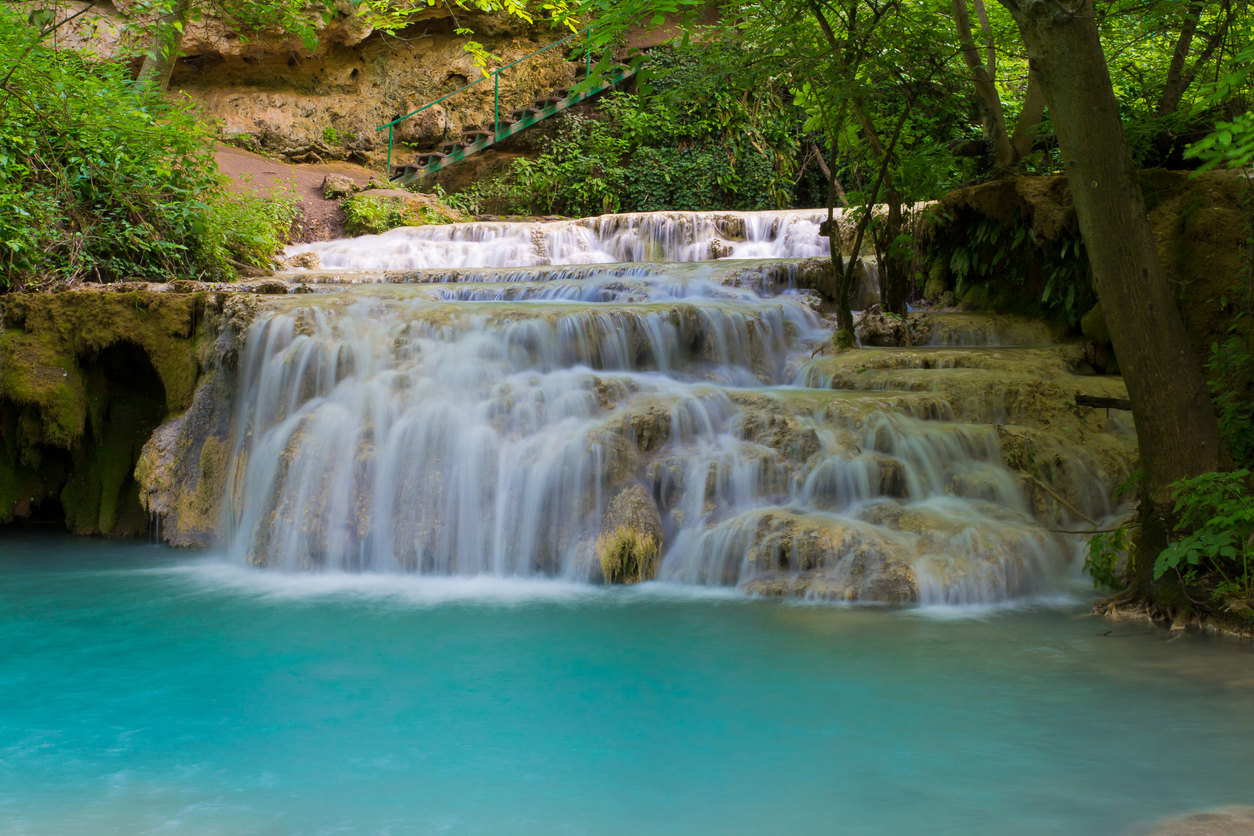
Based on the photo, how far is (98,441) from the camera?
8.48 meters

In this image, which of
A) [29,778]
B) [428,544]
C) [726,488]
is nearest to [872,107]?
[726,488]

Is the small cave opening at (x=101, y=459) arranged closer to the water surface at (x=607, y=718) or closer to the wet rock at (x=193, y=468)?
the wet rock at (x=193, y=468)

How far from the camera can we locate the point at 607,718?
3.82 meters

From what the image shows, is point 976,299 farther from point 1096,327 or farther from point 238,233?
point 238,233

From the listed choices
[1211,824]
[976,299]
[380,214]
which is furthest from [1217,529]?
[380,214]

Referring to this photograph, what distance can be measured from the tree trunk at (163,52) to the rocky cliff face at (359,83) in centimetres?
879

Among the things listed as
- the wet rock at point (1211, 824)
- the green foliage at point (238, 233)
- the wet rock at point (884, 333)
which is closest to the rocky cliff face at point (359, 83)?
the green foliage at point (238, 233)

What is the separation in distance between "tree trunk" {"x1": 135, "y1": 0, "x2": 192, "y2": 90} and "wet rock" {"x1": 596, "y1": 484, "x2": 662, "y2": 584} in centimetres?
947

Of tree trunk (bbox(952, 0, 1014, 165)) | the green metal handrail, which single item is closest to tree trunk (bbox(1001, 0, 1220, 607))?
tree trunk (bbox(952, 0, 1014, 165))

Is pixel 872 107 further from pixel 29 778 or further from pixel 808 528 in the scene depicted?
pixel 29 778

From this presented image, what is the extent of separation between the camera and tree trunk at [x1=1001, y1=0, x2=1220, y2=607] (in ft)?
13.8

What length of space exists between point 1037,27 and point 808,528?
3.12 meters

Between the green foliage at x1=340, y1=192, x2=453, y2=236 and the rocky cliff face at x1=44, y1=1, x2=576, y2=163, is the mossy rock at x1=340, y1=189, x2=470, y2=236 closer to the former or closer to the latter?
the green foliage at x1=340, y1=192, x2=453, y2=236

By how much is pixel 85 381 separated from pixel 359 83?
16828mm
